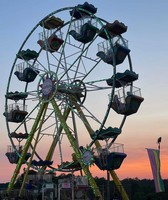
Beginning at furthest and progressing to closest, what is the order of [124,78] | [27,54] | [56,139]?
[27,54] → [56,139] → [124,78]

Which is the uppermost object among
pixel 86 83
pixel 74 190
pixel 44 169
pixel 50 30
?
pixel 50 30

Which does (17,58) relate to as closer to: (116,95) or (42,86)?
(42,86)

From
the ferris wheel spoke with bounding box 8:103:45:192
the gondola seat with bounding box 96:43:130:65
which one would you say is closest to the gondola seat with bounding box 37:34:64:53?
the ferris wheel spoke with bounding box 8:103:45:192

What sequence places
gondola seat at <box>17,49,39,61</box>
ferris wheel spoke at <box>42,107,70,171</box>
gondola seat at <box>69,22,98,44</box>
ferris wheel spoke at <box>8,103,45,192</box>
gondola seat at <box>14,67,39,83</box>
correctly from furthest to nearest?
1. gondola seat at <box>17,49,39,61</box>
2. gondola seat at <box>14,67,39,83</box>
3. ferris wheel spoke at <box>42,107,70,171</box>
4. ferris wheel spoke at <box>8,103,45,192</box>
5. gondola seat at <box>69,22,98,44</box>

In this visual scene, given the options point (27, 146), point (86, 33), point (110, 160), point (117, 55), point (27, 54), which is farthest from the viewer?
point (27, 54)

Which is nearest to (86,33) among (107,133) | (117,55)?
(117,55)

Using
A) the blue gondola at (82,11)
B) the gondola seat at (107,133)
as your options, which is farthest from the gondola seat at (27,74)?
the gondola seat at (107,133)

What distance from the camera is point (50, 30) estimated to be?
28094mm

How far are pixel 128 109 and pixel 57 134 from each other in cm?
611

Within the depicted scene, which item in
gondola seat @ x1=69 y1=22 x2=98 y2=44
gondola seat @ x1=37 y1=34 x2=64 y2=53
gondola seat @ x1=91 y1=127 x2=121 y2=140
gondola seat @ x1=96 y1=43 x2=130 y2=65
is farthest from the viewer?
gondola seat @ x1=37 y1=34 x2=64 y2=53

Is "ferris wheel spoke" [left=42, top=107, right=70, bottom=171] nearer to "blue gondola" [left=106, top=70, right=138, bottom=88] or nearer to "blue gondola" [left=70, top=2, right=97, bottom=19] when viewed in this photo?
"blue gondola" [left=106, top=70, right=138, bottom=88]

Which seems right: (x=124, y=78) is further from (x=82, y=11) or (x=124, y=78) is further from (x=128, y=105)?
(x=82, y=11)

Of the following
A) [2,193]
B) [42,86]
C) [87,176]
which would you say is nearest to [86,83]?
[42,86]

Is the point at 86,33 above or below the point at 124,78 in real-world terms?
above
